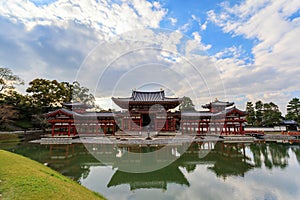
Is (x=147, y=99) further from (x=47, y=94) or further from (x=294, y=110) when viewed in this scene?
(x=294, y=110)

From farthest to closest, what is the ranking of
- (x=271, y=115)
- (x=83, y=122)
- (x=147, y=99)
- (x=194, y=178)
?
1. (x=271, y=115)
2. (x=147, y=99)
3. (x=83, y=122)
4. (x=194, y=178)

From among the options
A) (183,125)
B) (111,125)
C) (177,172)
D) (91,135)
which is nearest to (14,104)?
(91,135)

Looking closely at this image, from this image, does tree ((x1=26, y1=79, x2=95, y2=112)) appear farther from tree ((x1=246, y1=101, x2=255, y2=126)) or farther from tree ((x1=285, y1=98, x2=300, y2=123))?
tree ((x1=285, y1=98, x2=300, y2=123))

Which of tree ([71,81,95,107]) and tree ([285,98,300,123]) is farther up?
tree ([71,81,95,107])

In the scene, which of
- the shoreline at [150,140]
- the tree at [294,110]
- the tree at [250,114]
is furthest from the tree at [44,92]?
the tree at [294,110]

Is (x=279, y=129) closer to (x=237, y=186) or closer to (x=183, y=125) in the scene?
(x=183, y=125)

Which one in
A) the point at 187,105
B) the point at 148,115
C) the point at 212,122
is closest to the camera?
the point at 212,122

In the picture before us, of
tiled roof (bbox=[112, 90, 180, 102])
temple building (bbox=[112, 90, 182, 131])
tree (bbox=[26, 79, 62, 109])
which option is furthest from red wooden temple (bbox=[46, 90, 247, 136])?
tree (bbox=[26, 79, 62, 109])

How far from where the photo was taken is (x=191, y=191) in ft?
25.2

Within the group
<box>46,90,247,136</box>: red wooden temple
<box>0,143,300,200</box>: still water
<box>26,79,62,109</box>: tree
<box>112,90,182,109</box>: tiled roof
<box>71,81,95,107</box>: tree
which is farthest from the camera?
<box>71,81,95,107</box>: tree

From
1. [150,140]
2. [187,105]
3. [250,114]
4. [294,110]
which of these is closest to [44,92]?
[150,140]

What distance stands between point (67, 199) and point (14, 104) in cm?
3660

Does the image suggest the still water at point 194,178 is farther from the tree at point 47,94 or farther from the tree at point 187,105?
the tree at point 187,105

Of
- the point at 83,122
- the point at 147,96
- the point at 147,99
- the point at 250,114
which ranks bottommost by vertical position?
the point at 83,122
